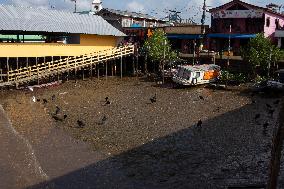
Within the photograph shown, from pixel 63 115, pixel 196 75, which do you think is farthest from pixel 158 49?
pixel 63 115

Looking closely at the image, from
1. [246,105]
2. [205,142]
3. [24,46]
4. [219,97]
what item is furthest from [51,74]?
[205,142]

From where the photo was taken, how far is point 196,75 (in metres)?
40.0

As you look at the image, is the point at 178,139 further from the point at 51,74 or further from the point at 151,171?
the point at 51,74

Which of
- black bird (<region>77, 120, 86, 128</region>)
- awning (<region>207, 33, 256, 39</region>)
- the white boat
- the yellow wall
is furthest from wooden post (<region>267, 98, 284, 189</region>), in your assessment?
awning (<region>207, 33, 256, 39</region>)

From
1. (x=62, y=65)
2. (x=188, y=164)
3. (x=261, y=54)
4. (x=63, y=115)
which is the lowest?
(x=188, y=164)

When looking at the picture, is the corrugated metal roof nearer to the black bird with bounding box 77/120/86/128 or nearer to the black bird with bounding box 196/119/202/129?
the black bird with bounding box 77/120/86/128

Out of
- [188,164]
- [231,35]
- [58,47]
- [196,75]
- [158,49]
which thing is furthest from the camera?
[231,35]

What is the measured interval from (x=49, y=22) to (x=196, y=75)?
53.0 ft

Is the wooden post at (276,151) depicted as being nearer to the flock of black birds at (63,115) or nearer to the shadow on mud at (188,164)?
the shadow on mud at (188,164)

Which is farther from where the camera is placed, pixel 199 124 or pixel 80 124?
pixel 80 124

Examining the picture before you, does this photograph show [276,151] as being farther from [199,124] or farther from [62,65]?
[62,65]

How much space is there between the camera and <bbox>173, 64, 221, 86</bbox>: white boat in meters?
39.9

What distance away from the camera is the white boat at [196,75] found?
1570 inches

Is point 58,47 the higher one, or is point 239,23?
point 239,23
